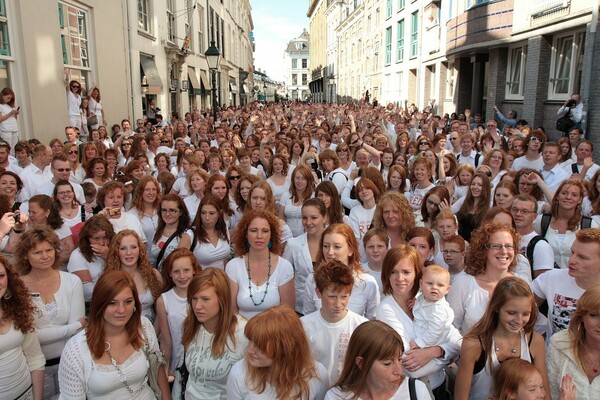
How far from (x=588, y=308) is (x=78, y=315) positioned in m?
3.38

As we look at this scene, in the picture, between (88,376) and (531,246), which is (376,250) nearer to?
(531,246)

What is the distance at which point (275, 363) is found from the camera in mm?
2553

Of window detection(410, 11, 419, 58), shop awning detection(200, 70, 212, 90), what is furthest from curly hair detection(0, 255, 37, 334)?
window detection(410, 11, 419, 58)

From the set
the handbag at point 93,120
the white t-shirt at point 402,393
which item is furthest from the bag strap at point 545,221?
the handbag at point 93,120

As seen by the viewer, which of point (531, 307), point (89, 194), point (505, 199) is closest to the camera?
point (531, 307)

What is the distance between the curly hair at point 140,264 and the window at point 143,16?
1465 centimetres

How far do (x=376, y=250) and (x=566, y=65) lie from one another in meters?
12.3

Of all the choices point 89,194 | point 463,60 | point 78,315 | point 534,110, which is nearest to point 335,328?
point 78,315

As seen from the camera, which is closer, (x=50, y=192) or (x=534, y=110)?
(x=50, y=192)

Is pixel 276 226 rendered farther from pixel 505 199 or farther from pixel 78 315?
pixel 505 199

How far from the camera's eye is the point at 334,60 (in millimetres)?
65000

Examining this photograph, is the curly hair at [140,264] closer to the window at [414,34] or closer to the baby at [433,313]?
the baby at [433,313]

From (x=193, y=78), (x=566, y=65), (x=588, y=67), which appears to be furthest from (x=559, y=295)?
(x=193, y=78)

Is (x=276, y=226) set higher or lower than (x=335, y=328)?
higher
